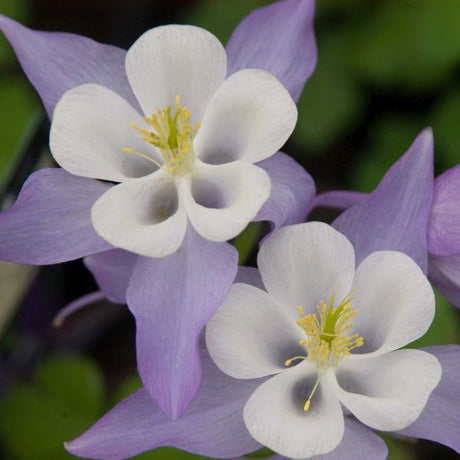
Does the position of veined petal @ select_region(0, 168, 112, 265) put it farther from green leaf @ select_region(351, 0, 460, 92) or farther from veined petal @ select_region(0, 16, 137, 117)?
green leaf @ select_region(351, 0, 460, 92)

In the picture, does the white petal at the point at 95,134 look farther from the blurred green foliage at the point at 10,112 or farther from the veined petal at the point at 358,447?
the blurred green foliage at the point at 10,112

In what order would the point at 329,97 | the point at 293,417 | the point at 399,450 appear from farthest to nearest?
the point at 329,97
the point at 399,450
the point at 293,417

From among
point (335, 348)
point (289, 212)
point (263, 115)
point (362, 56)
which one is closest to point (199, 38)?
point (263, 115)

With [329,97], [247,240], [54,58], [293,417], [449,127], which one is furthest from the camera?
[329,97]

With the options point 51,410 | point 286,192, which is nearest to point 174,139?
point 286,192

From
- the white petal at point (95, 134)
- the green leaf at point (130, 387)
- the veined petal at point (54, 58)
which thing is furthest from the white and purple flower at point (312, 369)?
the green leaf at point (130, 387)

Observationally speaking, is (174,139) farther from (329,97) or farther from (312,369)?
(329,97)

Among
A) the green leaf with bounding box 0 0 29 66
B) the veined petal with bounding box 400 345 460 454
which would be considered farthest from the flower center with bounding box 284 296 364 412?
the green leaf with bounding box 0 0 29 66
